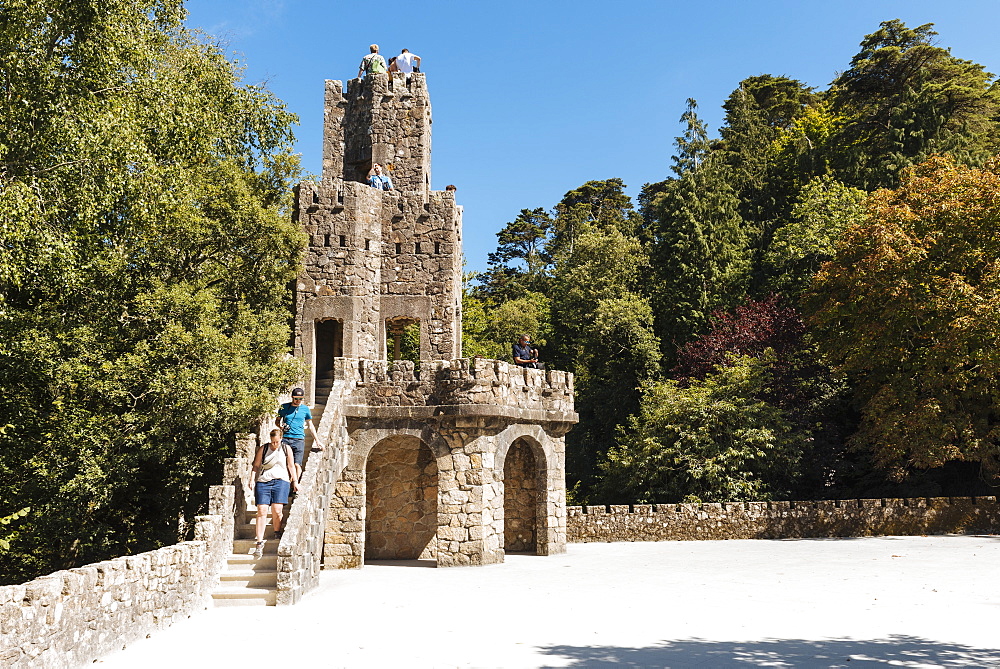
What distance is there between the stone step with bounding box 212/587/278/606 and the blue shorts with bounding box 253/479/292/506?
1.64 meters

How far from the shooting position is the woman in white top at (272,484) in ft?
41.4

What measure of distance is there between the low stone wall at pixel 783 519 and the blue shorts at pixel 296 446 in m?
10.7

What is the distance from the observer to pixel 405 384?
55.8 feet

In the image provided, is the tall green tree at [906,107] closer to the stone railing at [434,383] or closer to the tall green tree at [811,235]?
the tall green tree at [811,235]

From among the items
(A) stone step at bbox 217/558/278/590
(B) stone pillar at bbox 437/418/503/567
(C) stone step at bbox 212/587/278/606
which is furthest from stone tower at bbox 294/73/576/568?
(C) stone step at bbox 212/587/278/606

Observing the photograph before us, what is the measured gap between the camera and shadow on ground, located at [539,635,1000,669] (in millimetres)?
7262

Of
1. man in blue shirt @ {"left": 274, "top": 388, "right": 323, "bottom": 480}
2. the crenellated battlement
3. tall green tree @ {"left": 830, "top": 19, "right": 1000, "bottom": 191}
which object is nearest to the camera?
man in blue shirt @ {"left": 274, "top": 388, "right": 323, "bottom": 480}

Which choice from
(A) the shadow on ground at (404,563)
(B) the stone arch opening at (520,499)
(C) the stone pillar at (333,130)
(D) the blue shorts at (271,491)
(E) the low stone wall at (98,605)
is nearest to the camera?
(E) the low stone wall at (98,605)

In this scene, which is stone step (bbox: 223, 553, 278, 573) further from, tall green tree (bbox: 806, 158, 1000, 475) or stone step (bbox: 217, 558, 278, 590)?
tall green tree (bbox: 806, 158, 1000, 475)

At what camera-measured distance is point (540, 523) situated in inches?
739

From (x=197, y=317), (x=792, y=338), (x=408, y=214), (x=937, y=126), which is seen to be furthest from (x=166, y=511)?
(x=937, y=126)

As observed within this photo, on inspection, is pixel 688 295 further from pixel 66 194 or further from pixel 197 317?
pixel 66 194

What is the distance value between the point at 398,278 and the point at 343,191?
2.57m

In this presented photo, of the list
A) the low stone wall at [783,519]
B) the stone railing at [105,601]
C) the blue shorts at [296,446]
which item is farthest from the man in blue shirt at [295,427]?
the low stone wall at [783,519]
